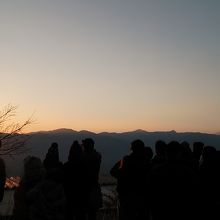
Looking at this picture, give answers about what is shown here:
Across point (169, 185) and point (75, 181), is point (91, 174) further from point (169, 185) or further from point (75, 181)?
point (169, 185)

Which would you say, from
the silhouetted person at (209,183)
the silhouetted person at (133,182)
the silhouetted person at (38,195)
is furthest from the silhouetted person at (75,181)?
the silhouetted person at (209,183)

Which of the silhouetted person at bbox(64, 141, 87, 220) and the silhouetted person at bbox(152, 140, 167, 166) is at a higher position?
the silhouetted person at bbox(152, 140, 167, 166)

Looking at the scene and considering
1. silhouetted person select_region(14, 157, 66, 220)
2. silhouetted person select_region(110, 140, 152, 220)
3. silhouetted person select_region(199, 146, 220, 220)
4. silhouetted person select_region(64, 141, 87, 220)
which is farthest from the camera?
silhouetted person select_region(64, 141, 87, 220)

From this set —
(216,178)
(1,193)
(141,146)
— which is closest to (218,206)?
(216,178)

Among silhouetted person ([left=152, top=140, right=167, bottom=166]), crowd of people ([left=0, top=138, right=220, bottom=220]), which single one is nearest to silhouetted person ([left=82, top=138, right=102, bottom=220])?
crowd of people ([left=0, top=138, right=220, bottom=220])

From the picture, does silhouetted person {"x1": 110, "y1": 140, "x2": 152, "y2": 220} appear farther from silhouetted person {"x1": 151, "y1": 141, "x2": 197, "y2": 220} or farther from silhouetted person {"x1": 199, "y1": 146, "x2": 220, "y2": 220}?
silhouetted person {"x1": 151, "y1": 141, "x2": 197, "y2": 220}

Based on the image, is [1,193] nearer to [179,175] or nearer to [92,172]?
[92,172]

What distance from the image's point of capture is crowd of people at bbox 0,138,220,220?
7.98m

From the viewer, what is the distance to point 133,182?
1016 centimetres

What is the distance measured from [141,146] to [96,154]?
1.29 metres

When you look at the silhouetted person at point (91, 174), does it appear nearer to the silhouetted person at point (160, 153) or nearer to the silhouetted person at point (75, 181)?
the silhouetted person at point (75, 181)

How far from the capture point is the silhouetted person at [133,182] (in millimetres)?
9992

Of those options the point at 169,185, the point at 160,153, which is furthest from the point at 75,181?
the point at 169,185

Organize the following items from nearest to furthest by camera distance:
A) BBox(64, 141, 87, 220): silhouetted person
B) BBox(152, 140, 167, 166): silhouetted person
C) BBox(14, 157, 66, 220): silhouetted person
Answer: BBox(14, 157, 66, 220): silhouetted person < BBox(152, 140, 167, 166): silhouetted person < BBox(64, 141, 87, 220): silhouetted person
